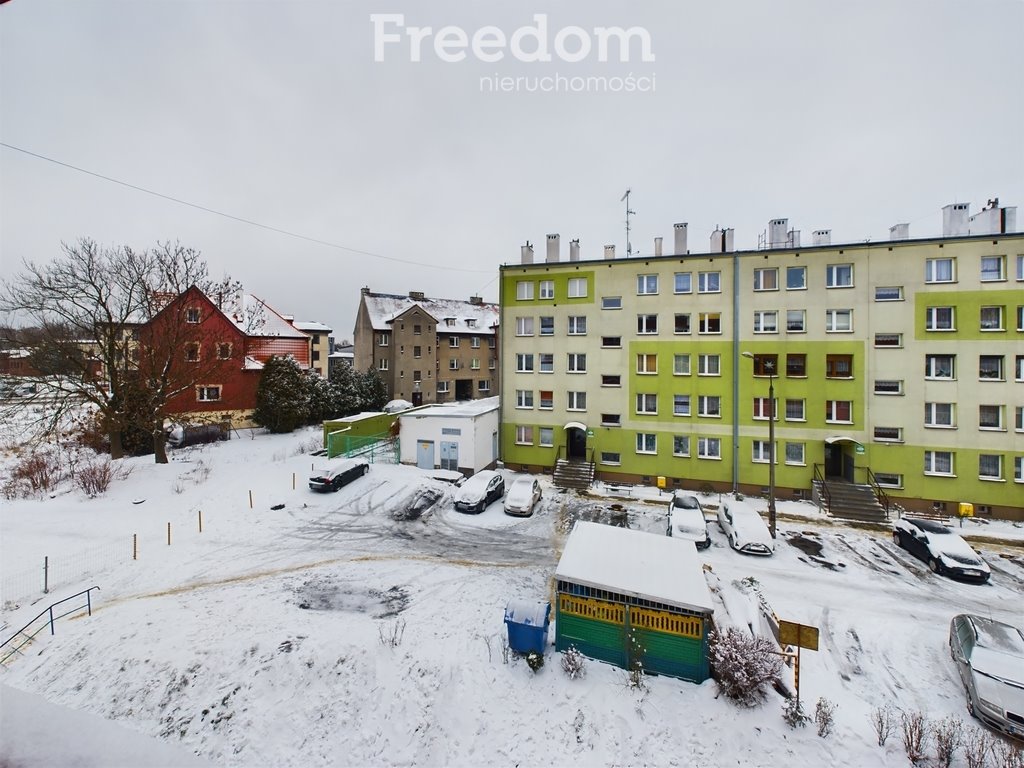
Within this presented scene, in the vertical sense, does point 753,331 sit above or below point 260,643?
above

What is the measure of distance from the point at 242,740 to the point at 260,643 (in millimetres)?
2506

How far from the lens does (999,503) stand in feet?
67.7

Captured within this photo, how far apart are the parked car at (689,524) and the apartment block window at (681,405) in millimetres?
6573

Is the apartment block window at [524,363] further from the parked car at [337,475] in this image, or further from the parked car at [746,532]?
the parked car at [746,532]

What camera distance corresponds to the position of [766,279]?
2327cm

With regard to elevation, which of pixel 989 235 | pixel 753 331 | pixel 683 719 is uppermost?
pixel 989 235

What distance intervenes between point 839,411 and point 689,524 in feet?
36.9

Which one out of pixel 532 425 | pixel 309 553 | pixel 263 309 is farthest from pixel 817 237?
pixel 263 309

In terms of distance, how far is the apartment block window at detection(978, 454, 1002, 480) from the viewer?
67.9 feet

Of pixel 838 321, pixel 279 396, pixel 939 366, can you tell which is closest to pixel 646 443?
pixel 838 321

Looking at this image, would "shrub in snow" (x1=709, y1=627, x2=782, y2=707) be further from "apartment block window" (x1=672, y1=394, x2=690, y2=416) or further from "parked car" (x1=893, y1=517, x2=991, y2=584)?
"apartment block window" (x1=672, y1=394, x2=690, y2=416)

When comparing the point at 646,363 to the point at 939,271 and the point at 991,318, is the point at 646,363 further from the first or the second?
the point at 991,318

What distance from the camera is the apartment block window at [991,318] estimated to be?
67.9 ft

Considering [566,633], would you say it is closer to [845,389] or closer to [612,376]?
[612,376]
